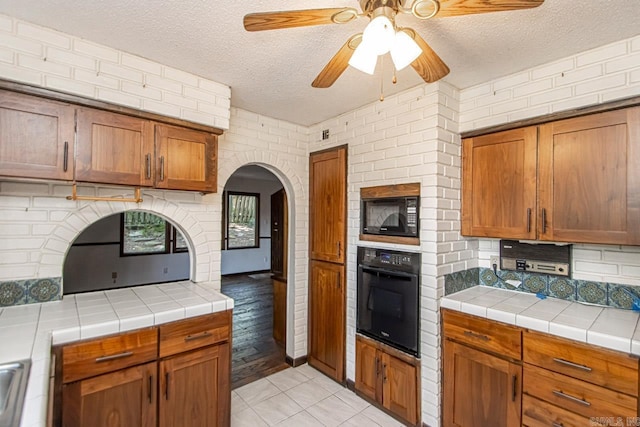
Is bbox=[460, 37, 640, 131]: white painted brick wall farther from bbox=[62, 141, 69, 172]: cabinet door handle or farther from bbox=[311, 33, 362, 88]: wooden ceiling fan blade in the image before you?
bbox=[62, 141, 69, 172]: cabinet door handle

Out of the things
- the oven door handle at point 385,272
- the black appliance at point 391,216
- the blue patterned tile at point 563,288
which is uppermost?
the black appliance at point 391,216

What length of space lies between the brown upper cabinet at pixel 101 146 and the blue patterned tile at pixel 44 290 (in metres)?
0.67

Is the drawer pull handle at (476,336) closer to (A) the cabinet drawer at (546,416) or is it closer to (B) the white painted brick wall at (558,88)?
(A) the cabinet drawer at (546,416)

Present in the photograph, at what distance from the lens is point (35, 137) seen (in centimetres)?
164

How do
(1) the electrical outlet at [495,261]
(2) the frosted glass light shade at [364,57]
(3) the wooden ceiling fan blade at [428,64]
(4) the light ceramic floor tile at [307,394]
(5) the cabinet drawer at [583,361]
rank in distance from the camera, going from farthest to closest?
(4) the light ceramic floor tile at [307,394] → (1) the electrical outlet at [495,261] → (5) the cabinet drawer at [583,361] → (3) the wooden ceiling fan blade at [428,64] → (2) the frosted glass light shade at [364,57]

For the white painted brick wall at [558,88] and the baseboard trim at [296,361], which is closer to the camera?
the white painted brick wall at [558,88]

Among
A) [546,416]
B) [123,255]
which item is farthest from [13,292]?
[123,255]

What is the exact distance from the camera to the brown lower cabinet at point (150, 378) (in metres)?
1.51

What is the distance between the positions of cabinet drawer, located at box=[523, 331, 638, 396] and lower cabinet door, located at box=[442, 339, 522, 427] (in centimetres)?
16

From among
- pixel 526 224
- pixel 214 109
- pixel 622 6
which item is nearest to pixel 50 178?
pixel 214 109

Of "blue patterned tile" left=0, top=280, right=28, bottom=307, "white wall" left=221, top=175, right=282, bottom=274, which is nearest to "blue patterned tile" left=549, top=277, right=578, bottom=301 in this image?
"blue patterned tile" left=0, top=280, right=28, bottom=307

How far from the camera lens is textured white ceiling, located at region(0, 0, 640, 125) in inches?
58.8

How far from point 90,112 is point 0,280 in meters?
1.08

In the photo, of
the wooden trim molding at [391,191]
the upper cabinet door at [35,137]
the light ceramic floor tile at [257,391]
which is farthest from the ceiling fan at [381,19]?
the light ceramic floor tile at [257,391]
